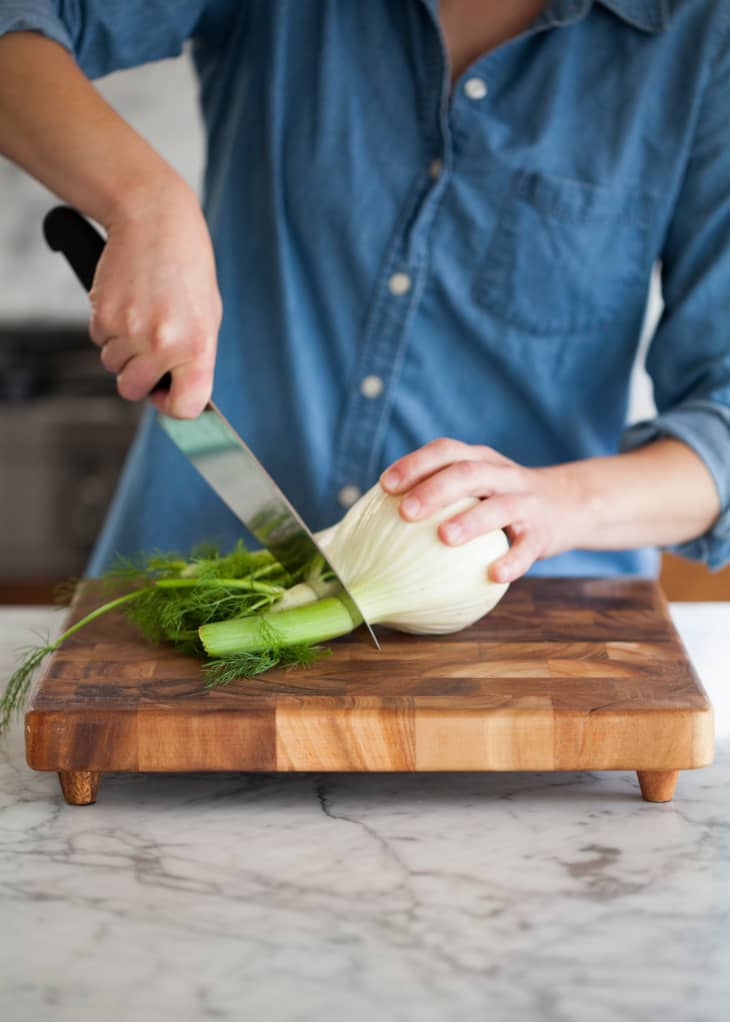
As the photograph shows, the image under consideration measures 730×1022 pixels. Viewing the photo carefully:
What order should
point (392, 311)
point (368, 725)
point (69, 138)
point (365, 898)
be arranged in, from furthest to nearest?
point (392, 311) → point (69, 138) → point (368, 725) → point (365, 898)

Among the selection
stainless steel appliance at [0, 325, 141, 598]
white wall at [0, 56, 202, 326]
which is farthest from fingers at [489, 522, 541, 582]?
white wall at [0, 56, 202, 326]

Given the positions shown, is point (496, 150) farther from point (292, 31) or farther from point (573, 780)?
point (573, 780)

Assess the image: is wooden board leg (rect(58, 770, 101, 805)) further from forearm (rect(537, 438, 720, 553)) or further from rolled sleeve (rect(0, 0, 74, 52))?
rolled sleeve (rect(0, 0, 74, 52))

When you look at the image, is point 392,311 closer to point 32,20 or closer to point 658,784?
point 32,20

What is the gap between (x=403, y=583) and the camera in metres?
1.06

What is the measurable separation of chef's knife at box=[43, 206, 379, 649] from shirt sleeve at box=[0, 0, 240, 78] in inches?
Answer: 8.5

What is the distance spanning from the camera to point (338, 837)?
33.3 inches

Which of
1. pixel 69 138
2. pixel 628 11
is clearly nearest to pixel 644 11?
pixel 628 11

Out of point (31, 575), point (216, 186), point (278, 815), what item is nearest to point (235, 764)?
point (278, 815)

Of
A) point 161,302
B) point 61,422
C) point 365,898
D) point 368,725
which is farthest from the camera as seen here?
point 61,422

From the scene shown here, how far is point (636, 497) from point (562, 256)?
0.98 feet

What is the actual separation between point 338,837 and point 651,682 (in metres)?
0.29

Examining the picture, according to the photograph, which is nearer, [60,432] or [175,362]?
[175,362]

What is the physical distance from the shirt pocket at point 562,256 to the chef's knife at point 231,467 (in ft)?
1.33
